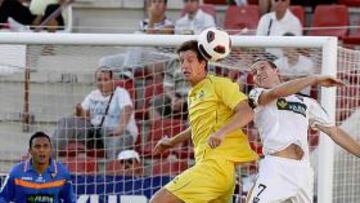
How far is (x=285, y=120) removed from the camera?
7.44m

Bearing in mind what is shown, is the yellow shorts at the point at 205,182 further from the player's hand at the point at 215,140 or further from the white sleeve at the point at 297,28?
the white sleeve at the point at 297,28

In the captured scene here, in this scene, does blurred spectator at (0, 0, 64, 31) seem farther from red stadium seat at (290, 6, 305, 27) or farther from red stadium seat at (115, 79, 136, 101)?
red stadium seat at (290, 6, 305, 27)

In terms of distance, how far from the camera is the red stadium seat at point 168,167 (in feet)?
34.6

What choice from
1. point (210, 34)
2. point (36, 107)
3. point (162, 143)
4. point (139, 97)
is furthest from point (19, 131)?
point (210, 34)

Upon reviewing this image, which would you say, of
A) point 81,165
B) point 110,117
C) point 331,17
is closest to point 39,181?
point 81,165

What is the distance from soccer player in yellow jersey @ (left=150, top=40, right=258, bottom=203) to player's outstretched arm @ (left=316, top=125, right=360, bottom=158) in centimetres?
52

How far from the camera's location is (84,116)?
1079 cm

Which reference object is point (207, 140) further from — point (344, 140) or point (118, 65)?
point (118, 65)

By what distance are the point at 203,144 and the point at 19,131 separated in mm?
3390

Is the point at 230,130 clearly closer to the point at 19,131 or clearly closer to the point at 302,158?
the point at 302,158

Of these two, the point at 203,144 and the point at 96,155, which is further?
the point at 96,155

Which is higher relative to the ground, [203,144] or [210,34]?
[210,34]

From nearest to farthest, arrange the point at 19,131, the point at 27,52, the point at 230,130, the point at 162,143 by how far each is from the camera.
Result: the point at 230,130 → the point at 162,143 → the point at 27,52 → the point at 19,131

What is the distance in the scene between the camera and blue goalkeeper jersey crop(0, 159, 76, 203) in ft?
30.9
